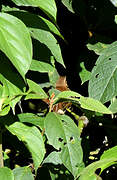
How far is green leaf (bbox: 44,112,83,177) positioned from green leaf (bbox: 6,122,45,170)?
43 millimetres

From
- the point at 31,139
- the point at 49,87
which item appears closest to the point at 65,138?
the point at 31,139

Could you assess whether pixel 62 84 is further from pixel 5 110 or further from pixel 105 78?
pixel 5 110

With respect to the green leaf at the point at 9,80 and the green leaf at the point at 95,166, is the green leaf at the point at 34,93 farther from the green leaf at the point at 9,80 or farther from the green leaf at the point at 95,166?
the green leaf at the point at 95,166

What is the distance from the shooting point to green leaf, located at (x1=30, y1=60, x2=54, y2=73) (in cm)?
144

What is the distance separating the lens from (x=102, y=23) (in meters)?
1.74

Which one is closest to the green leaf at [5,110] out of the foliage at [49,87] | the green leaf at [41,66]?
the foliage at [49,87]

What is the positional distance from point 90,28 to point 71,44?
0.13 m

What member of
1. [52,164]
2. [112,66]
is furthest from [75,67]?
[52,164]

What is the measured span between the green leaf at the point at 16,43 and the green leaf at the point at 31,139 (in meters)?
0.28

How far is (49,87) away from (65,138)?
52cm

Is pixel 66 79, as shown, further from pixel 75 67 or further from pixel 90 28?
pixel 90 28

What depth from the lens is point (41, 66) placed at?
4.81 feet

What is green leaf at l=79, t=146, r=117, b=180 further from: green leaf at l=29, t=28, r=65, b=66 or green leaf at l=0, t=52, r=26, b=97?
green leaf at l=29, t=28, r=65, b=66

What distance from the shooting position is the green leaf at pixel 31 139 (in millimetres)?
1264
